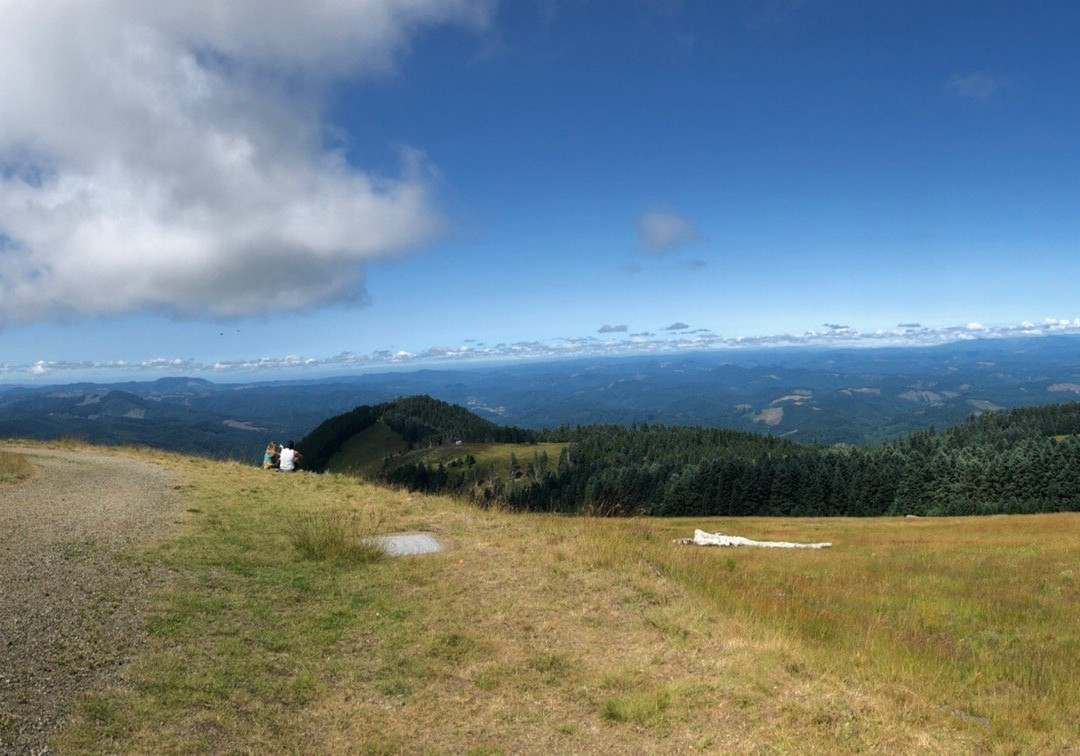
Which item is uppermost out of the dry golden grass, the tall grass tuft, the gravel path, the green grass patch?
the dry golden grass

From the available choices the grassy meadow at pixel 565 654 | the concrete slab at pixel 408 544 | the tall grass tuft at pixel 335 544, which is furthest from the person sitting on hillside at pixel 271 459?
the concrete slab at pixel 408 544

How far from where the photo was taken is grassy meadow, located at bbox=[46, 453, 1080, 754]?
5.74 meters

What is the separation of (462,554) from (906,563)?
1241 centimetres

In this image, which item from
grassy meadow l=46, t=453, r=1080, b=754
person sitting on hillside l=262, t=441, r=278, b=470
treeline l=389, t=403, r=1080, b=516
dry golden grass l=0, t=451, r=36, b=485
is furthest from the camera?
treeline l=389, t=403, r=1080, b=516

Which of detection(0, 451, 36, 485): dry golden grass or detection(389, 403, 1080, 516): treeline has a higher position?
detection(0, 451, 36, 485): dry golden grass

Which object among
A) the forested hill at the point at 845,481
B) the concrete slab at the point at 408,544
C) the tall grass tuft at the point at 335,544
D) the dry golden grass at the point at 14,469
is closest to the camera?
the tall grass tuft at the point at 335,544

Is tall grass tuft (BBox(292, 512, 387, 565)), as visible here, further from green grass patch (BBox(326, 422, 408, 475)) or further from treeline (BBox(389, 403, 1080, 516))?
green grass patch (BBox(326, 422, 408, 475))

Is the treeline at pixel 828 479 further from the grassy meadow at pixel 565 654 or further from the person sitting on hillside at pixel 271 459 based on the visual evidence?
the grassy meadow at pixel 565 654

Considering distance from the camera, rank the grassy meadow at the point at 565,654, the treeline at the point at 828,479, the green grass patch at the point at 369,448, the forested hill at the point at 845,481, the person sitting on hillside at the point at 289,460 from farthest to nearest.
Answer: the green grass patch at the point at 369,448
the treeline at the point at 828,479
the forested hill at the point at 845,481
the person sitting on hillside at the point at 289,460
the grassy meadow at the point at 565,654

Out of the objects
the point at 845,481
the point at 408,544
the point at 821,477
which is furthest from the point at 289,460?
the point at 845,481

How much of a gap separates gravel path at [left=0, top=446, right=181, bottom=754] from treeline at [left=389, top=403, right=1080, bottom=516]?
36.0 m

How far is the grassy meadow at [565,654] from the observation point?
5738 mm

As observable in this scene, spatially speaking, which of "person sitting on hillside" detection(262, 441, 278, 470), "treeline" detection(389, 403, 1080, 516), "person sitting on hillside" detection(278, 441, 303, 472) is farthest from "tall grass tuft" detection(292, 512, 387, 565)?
"treeline" detection(389, 403, 1080, 516)

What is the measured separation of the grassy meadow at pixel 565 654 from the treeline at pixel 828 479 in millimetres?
38774
